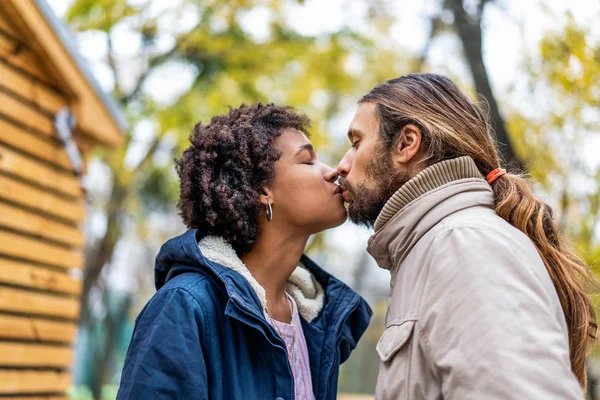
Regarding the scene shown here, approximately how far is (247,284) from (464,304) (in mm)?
1021

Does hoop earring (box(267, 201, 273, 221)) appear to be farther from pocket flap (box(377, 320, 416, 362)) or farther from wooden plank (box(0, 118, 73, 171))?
wooden plank (box(0, 118, 73, 171))

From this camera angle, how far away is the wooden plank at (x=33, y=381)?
5.25 meters

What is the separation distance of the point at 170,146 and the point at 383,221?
11.8 metres

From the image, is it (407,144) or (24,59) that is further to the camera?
(24,59)

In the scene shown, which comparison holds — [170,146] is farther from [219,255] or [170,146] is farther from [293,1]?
[219,255]

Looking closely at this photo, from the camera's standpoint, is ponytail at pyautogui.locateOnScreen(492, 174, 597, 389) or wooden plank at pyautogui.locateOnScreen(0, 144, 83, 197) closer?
ponytail at pyautogui.locateOnScreen(492, 174, 597, 389)

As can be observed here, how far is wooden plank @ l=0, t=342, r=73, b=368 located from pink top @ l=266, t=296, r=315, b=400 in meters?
3.18

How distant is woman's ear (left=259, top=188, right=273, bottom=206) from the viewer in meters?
2.95

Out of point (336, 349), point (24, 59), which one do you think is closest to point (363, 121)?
point (336, 349)

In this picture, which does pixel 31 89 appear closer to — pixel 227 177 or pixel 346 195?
pixel 227 177

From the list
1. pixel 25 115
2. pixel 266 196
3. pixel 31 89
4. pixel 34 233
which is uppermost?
pixel 31 89

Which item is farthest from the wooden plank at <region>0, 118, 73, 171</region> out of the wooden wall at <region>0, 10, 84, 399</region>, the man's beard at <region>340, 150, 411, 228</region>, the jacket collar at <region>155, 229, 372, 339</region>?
the man's beard at <region>340, 150, 411, 228</region>

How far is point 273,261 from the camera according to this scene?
2.95 metres

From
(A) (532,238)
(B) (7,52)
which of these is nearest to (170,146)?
(B) (7,52)
